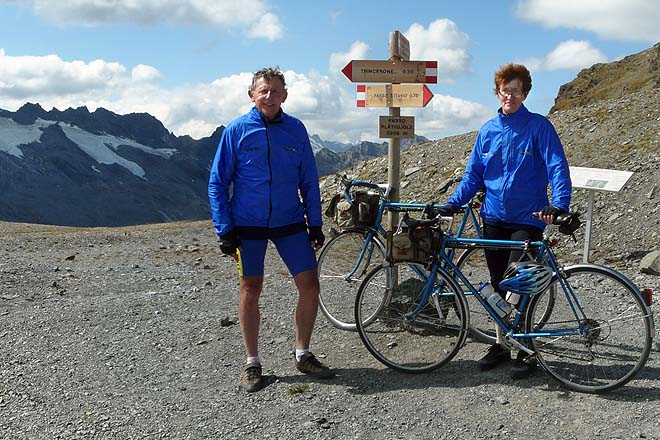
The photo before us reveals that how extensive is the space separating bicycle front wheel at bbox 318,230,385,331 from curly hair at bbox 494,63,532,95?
237cm

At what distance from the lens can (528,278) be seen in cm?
558

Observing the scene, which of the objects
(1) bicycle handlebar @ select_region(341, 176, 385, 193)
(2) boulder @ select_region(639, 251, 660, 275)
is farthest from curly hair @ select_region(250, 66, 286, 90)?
(2) boulder @ select_region(639, 251, 660, 275)

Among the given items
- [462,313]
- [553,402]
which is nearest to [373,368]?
[462,313]

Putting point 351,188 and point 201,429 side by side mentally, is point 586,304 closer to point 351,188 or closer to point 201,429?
point 351,188

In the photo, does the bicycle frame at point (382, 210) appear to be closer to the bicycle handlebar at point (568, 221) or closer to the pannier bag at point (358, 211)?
the pannier bag at point (358, 211)

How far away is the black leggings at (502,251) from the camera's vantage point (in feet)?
19.0

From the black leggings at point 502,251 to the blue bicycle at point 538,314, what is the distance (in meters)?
0.15

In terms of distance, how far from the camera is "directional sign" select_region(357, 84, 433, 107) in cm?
761

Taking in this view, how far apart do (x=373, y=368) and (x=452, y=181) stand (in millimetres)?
17380

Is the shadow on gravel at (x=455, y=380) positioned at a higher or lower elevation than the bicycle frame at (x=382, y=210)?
lower

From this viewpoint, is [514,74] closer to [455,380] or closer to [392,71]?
[392,71]

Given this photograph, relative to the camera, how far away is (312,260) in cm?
609

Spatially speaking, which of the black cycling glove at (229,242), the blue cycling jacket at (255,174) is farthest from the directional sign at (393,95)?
the black cycling glove at (229,242)

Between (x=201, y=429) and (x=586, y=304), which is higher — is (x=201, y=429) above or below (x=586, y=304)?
below
